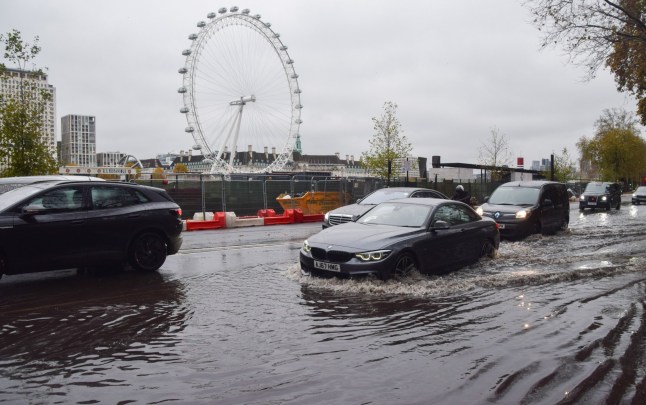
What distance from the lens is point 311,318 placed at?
6.82m

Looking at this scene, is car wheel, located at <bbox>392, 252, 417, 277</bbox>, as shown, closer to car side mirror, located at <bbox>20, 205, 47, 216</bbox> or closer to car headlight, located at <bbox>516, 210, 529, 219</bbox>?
car side mirror, located at <bbox>20, 205, 47, 216</bbox>

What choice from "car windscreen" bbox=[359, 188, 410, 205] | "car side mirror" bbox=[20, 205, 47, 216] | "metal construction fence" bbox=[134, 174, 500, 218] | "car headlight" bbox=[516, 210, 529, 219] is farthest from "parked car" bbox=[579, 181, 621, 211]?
"car side mirror" bbox=[20, 205, 47, 216]

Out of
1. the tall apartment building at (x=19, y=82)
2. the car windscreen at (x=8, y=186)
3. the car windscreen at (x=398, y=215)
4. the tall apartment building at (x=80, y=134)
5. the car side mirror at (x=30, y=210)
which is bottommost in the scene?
the car windscreen at (x=398, y=215)

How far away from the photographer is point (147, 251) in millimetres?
10023

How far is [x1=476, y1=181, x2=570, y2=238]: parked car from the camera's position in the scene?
53.6ft

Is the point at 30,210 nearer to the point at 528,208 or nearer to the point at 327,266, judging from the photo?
the point at 327,266

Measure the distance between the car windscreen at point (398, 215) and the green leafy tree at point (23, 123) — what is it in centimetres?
1263

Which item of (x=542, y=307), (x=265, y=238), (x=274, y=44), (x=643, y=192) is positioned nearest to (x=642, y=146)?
(x=643, y=192)

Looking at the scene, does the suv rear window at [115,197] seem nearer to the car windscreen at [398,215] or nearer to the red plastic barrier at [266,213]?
the car windscreen at [398,215]

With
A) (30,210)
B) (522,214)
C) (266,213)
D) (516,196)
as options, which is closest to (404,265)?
(30,210)

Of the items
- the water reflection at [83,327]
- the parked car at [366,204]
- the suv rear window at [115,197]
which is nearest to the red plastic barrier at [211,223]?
the parked car at [366,204]

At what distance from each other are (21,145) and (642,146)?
91.9 metres

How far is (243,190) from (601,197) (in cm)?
2168

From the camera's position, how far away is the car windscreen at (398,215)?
978 centimetres
